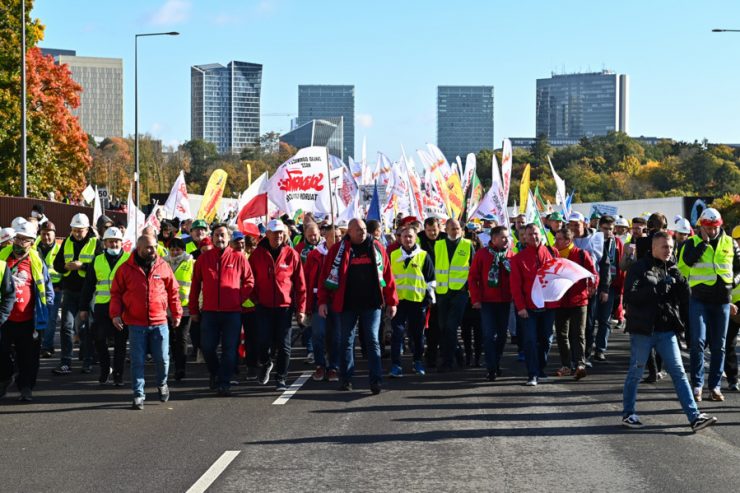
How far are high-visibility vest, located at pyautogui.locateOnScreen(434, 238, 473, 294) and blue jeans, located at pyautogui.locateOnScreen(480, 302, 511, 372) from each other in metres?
0.73

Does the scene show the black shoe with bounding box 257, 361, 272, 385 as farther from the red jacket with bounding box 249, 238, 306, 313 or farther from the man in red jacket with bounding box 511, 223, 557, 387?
the man in red jacket with bounding box 511, 223, 557, 387

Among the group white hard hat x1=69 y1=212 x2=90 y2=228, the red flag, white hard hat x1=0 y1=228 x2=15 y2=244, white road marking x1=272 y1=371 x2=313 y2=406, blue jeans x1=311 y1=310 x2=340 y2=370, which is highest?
the red flag

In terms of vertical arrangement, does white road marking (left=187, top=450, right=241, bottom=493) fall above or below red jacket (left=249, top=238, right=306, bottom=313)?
below

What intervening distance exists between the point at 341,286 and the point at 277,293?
748 mm

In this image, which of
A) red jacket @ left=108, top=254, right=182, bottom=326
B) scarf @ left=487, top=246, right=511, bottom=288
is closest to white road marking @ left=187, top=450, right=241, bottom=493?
red jacket @ left=108, top=254, right=182, bottom=326

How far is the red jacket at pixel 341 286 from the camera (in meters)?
12.1

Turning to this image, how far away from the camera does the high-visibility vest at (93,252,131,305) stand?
1272 cm

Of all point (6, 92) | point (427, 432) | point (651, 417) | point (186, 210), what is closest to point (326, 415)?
point (427, 432)

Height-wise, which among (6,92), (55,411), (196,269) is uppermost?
(6,92)

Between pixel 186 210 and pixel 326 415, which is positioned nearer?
pixel 326 415

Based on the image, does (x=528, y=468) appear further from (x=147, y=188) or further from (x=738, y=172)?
(x=147, y=188)

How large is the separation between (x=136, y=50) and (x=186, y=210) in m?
18.8

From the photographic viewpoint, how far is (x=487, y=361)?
1298 cm

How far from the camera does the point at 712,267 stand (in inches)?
450
